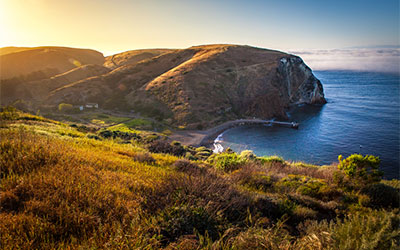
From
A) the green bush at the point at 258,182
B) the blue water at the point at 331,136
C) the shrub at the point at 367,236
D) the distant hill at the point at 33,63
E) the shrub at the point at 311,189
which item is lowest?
the blue water at the point at 331,136

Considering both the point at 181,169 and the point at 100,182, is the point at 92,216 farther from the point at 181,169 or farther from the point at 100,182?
the point at 181,169

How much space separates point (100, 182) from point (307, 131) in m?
49.8

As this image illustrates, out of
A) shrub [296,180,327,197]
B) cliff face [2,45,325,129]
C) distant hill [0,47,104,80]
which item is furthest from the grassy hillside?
distant hill [0,47,104,80]

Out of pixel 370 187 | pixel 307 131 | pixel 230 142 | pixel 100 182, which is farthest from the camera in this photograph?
pixel 307 131

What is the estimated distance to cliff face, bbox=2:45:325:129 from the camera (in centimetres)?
5406

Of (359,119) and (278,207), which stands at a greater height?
(278,207)

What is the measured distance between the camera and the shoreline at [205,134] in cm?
3922

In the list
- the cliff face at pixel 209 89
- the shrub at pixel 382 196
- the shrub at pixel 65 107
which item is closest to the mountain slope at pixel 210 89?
the cliff face at pixel 209 89

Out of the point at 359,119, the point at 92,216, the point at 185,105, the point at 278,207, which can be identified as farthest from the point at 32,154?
the point at 359,119

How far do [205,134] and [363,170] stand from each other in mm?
36572

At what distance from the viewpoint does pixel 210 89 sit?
60250 millimetres

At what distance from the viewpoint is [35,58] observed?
9762 cm

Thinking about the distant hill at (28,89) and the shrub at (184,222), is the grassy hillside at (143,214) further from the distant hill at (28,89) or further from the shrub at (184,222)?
the distant hill at (28,89)

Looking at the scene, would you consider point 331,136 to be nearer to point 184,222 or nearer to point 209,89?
point 209,89
